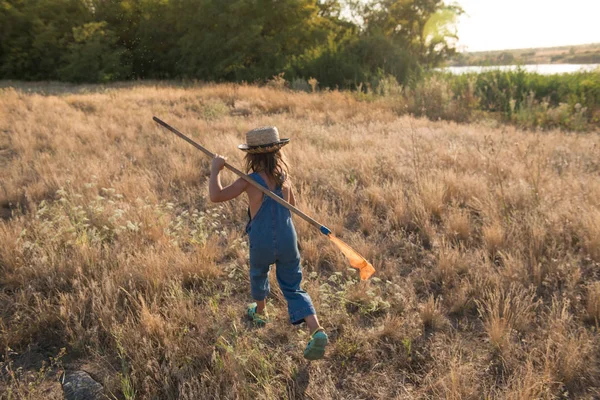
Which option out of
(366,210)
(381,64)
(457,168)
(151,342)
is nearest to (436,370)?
(151,342)

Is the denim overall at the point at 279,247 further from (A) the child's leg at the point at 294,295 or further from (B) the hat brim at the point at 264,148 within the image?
(B) the hat brim at the point at 264,148

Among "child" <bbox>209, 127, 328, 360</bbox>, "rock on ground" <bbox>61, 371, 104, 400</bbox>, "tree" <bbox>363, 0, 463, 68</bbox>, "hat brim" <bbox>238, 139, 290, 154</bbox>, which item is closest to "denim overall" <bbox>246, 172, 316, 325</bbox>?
"child" <bbox>209, 127, 328, 360</bbox>

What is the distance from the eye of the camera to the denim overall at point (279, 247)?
8.68 feet

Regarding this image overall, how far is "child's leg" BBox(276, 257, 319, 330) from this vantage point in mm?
2630

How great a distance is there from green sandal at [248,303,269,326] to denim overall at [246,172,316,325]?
32 cm

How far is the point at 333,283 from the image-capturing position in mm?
3457

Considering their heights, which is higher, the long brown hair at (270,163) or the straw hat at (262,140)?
the straw hat at (262,140)

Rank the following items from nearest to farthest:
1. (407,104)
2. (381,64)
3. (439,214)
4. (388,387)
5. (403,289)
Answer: (388,387) < (403,289) < (439,214) < (407,104) < (381,64)

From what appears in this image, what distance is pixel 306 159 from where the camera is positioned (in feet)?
20.1

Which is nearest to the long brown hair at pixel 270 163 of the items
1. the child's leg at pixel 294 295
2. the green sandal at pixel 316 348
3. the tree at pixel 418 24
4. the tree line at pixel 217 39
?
the child's leg at pixel 294 295

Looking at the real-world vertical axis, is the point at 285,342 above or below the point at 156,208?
below

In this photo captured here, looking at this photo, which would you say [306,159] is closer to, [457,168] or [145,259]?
[457,168]

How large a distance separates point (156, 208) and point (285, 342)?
243 cm

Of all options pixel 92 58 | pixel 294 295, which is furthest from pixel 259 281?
pixel 92 58
